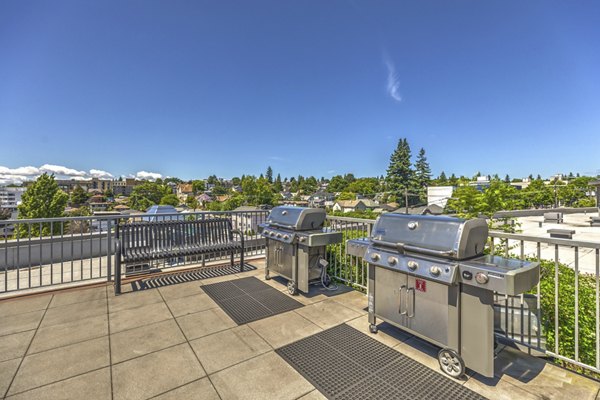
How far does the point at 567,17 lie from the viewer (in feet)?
23.7

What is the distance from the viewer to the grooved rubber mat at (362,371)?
5.85ft

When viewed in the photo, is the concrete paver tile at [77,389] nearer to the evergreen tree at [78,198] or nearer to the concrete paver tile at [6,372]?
the concrete paver tile at [6,372]

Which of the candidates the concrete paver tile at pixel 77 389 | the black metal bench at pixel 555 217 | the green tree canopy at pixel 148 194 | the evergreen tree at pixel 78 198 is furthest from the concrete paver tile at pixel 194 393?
the evergreen tree at pixel 78 198

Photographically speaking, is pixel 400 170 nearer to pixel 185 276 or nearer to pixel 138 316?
pixel 185 276

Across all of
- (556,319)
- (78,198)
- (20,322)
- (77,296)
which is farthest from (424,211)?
(78,198)

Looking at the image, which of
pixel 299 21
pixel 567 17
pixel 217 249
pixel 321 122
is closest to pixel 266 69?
pixel 299 21

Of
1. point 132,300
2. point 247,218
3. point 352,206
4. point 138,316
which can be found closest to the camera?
point 138,316

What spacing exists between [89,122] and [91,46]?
62.8 ft

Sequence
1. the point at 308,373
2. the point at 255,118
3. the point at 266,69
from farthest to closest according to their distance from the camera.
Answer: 1. the point at 255,118
2. the point at 266,69
3. the point at 308,373

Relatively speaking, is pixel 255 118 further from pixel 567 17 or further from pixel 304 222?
pixel 304 222

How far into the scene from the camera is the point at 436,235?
2.03m

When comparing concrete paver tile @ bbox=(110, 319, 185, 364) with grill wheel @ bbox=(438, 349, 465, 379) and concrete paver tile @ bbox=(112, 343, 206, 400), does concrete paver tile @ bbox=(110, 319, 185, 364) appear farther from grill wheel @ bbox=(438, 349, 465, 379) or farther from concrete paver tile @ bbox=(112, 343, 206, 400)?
grill wheel @ bbox=(438, 349, 465, 379)

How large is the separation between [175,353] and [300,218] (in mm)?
2056

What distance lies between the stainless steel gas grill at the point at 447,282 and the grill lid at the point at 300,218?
4.23 ft
